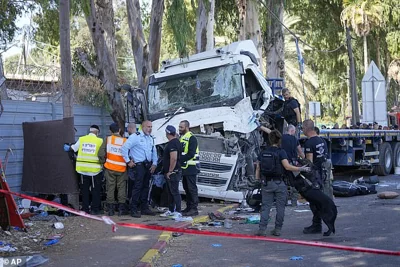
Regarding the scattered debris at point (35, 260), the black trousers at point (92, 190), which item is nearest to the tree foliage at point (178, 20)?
the black trousers at point (92, 190)

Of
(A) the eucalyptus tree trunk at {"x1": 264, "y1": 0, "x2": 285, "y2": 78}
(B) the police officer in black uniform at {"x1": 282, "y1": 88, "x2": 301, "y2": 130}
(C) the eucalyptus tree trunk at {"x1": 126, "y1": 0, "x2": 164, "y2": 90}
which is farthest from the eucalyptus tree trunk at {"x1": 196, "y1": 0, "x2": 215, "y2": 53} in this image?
(B) the police officer in black uniform at {"x1": 282, "y1": 88, "x2": 301, "y2": 130}

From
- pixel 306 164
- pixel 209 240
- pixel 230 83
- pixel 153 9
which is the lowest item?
pixel 209 240

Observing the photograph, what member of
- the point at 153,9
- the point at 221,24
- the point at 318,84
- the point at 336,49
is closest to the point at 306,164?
the point at 153,9

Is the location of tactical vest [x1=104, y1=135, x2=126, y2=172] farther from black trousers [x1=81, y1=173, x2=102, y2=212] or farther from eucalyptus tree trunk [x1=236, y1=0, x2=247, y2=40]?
eucalyptus tree trunk [x1=236, y1=0, x2=247, y2=40]

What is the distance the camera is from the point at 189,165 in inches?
492

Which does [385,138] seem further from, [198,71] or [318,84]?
[318,84]

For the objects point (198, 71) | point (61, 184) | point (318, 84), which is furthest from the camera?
point (318, 84)

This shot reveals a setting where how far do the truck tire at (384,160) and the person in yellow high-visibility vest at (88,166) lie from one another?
12.1 metres

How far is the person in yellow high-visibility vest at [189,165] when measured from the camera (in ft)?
40.8

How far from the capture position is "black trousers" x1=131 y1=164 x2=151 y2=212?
39.5 feet

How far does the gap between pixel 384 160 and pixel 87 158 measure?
12.7 meters

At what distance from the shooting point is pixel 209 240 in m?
9.99

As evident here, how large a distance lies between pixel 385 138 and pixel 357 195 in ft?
21.6

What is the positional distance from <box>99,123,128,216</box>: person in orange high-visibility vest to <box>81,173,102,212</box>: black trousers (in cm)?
18
